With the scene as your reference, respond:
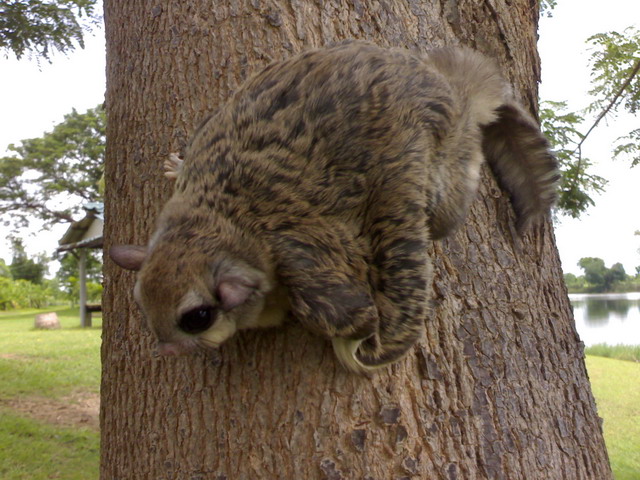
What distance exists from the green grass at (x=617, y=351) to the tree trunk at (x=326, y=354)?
378 inches

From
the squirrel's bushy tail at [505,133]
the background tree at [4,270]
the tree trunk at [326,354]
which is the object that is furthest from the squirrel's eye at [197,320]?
the background tree at [4,270]

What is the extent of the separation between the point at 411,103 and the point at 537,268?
0.91 m

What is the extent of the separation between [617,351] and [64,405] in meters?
9.90

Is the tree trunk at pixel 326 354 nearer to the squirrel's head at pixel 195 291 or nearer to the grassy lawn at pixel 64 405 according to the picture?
the squirrel's head at pixel 195 291

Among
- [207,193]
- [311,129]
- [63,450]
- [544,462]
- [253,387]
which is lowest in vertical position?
[63,450]

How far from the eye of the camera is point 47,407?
273 inches

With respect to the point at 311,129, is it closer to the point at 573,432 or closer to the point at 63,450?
the point at 573,432

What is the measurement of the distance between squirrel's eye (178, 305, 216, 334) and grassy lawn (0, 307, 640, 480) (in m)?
4.56

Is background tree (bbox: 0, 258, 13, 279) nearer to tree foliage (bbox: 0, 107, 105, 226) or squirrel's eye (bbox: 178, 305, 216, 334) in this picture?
tree foliage (bbox: 0, 107, 105, 226)

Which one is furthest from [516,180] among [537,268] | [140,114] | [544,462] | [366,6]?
[140,114]

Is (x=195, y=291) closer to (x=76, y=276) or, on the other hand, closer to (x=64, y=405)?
(x=64, y=405)

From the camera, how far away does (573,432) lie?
1991mm

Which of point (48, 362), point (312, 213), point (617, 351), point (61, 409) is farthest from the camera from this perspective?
point (617, 351)

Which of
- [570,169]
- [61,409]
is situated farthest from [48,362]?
[570,169]
